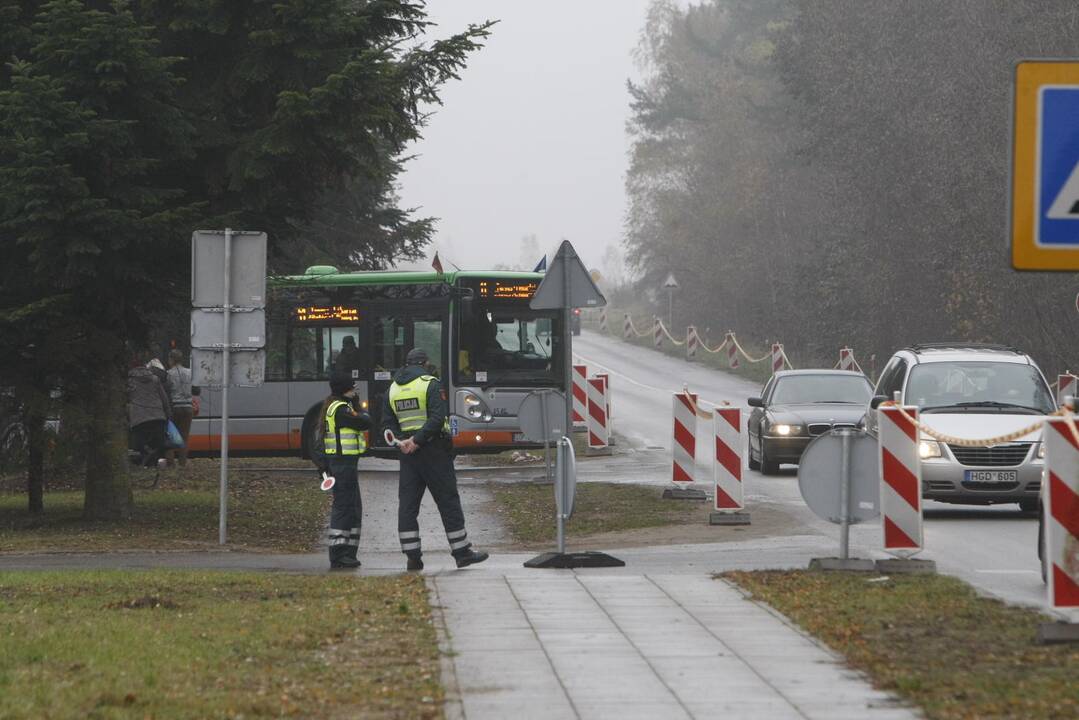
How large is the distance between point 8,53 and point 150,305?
2.99 m

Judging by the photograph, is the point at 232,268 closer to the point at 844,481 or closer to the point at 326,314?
the point at 844,481

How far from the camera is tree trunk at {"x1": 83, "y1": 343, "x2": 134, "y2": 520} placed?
1944cm


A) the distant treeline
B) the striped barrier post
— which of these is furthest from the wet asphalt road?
the distant treeline

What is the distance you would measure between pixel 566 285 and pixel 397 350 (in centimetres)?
1309

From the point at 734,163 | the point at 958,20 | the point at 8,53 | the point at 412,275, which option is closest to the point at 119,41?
the point at 8,53

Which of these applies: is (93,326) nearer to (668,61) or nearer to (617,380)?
(617,380)

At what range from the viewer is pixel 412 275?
29641 mm

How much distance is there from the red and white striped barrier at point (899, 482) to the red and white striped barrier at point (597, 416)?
15540 millimetres

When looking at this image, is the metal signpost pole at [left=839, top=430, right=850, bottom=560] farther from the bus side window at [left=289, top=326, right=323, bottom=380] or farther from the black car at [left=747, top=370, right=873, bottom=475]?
the bus side window at [left=289, top=326, right=323, bottom=380]

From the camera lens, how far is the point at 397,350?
29406 mm

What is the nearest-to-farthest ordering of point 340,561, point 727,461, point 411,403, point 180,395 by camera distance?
point 411,403
point 340,561
point 727,461
point 180,395

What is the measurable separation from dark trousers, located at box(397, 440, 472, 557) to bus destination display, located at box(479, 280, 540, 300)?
536 inches

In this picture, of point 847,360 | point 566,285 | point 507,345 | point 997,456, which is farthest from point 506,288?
point 847,360

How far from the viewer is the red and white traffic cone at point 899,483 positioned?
14016 millimetres
